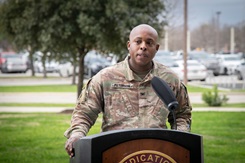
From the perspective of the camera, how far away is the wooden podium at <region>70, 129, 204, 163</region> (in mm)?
3057

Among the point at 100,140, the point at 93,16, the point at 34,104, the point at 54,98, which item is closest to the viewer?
the point at 100,140

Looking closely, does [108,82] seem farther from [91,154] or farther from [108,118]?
[91,154]

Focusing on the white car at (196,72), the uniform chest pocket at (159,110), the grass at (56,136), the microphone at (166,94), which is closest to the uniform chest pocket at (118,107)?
the uniform chest pocket at (159,110)

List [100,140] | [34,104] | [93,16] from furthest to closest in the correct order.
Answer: [34,104] < [93,16] < [100,140]

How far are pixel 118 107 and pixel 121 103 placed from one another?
3 cm

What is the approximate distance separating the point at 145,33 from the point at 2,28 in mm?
15114

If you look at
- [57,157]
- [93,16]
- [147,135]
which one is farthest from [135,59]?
[93,16]

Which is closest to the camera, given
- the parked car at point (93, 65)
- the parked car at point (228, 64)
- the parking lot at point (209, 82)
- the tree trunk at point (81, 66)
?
the tree trunk at point (81, 66)

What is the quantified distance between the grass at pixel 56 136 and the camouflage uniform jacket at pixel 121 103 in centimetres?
554

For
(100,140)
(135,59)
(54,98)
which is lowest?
(54,98)

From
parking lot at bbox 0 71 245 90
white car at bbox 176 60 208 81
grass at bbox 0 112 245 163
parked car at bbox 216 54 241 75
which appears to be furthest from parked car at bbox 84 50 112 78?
grass at bbox 0 112 245 163

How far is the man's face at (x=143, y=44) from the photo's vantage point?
12.4 feet

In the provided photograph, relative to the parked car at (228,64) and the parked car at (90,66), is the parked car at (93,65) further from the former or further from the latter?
the parked car at (228,64)

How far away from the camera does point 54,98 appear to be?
23.8m
